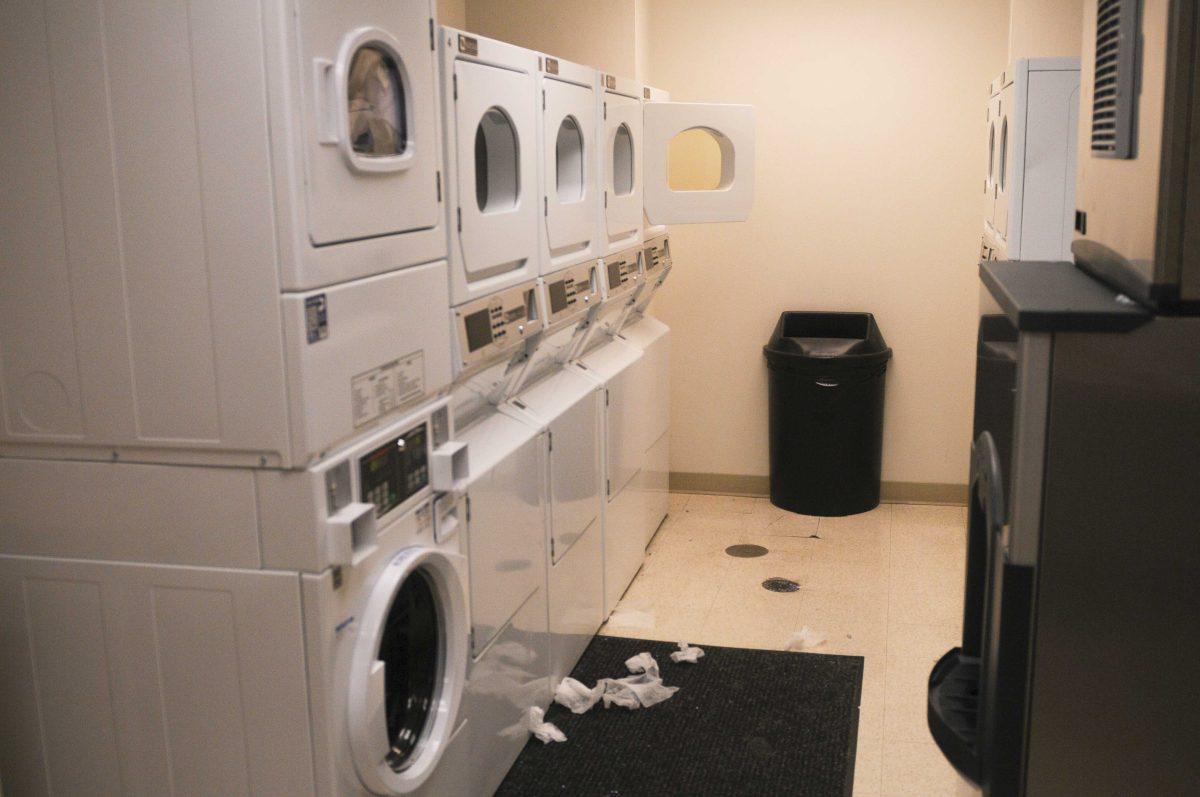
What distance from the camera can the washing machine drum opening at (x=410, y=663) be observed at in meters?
2.49

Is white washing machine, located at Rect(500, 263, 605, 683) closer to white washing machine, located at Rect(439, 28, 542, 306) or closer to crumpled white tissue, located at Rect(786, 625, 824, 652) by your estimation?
white washing machine, located at Rect(439, 28, 542, 306)

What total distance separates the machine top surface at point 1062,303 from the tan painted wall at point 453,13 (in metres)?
3.76

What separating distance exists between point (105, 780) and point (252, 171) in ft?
4.04

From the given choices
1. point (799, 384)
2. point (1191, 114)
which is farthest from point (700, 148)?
point (1191, 114)

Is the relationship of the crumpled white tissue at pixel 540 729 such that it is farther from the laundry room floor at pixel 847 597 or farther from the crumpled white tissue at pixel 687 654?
the laundry room floor at pixel 847 597

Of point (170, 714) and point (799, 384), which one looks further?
point (799, 384)

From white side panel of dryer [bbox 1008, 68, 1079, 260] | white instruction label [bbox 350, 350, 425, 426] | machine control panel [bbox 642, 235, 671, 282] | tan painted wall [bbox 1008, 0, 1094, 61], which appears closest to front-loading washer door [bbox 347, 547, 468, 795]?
white instruction label [bbox 350, 350, 425, 426]

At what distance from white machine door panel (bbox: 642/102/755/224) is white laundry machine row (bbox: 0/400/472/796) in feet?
8.58

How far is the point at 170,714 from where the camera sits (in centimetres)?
216

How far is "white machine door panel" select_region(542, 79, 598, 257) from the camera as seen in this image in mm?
3408

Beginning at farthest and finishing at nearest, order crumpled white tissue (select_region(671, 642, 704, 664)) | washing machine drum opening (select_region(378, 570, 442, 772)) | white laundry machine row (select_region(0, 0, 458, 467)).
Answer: crumpled white tissue (select_region(671, 642, 704, 664)) → washing machine drum opening (select_region(378, 570, 442, 772)) → white laundry machine row (select_region(0, 0, 458, 467))

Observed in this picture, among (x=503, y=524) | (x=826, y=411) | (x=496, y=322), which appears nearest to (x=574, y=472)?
(x=503, y=524)

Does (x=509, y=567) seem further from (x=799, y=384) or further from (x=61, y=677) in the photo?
(x=799, y=384)

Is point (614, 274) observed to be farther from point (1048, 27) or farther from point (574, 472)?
point (1048, 27)
